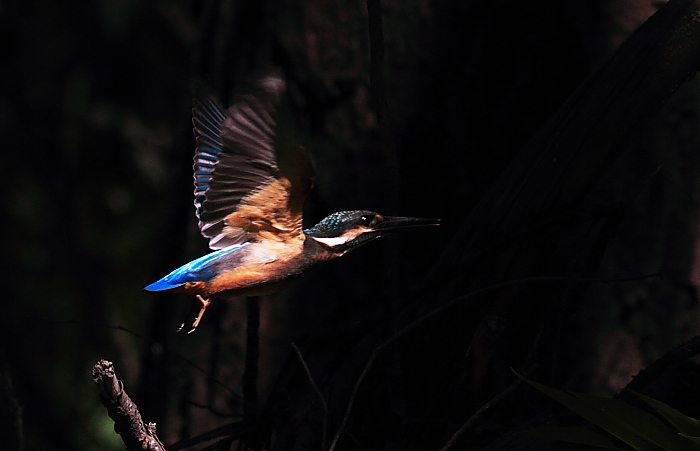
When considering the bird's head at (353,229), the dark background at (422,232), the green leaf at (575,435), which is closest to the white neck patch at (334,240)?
the bird's head at (353,229)

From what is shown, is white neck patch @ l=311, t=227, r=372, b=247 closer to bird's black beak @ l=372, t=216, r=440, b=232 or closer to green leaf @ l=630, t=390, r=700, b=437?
bird's black beak @ l=372, t=216, r=440, b=232

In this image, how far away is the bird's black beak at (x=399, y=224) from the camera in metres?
0.75

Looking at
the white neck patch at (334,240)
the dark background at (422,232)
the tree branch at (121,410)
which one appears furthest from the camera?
the dark background at (422,232)

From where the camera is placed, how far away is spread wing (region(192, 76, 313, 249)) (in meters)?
0.68

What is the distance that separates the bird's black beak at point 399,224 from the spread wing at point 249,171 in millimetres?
91

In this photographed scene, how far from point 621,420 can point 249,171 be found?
48 centimetres

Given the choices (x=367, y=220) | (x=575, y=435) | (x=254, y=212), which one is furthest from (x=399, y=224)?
(x=575, y=435)

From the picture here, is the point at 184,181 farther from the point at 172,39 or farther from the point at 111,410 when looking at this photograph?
the point at 172,39

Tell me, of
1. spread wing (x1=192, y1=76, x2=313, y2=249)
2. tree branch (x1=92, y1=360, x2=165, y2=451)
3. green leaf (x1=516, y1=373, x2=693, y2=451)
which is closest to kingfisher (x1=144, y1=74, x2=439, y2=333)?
spread wing (x1=192, y1=76, x2=313, y2=249)

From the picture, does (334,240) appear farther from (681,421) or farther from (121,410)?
(681,421)

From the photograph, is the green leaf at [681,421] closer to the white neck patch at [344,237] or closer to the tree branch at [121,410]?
the white neck patch at [344,237]

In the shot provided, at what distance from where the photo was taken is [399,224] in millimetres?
758

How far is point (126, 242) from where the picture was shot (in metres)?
1.78

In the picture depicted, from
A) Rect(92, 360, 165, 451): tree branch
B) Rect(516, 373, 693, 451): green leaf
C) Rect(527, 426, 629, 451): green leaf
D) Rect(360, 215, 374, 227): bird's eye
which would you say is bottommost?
Rect(527, 426, 629, 451): green leaf
